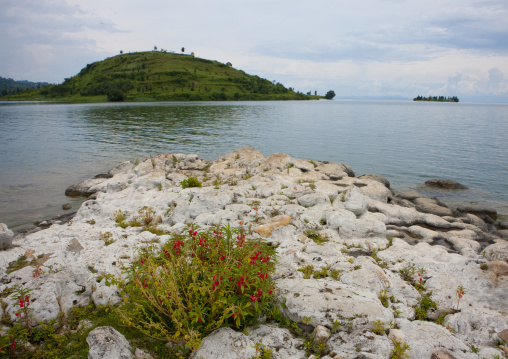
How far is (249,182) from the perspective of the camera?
17.6 m

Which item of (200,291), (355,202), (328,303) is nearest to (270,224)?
(355,202)

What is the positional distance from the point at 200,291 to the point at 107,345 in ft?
5.97

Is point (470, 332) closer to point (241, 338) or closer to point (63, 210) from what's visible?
point (241, 338)

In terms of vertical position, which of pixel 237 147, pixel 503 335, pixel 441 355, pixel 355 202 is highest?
pixel 237 147

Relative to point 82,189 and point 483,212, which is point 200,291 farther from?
point 483,212

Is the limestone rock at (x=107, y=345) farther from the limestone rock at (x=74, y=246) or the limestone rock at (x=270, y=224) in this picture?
the limestone rock at (x=270, y=224)

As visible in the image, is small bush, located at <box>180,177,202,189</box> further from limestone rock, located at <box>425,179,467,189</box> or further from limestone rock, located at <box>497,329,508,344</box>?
limestone rock, located at <box>425,179,467,189</box>

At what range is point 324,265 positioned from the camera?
A: 899cm

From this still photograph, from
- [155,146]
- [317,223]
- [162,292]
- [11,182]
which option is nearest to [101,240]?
[162,292]

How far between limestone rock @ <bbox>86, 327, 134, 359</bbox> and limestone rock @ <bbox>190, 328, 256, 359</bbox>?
1.25 meters

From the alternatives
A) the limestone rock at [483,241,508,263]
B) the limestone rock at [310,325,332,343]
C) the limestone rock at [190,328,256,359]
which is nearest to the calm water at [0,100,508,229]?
the limestone rock at [483,241,508,263]

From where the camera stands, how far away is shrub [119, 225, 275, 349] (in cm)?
553

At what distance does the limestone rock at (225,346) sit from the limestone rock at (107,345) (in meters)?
1.25

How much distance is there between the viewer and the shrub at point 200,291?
5527mm
